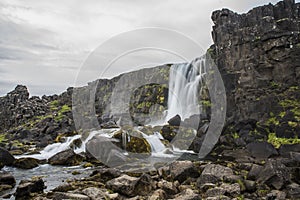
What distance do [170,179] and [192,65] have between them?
31205 mm

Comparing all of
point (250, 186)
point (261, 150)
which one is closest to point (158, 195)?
point (250, 186)

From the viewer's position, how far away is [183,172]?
1432 centimetres

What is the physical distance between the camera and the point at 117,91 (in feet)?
224

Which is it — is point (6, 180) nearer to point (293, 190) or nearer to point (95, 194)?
point (95, 194)

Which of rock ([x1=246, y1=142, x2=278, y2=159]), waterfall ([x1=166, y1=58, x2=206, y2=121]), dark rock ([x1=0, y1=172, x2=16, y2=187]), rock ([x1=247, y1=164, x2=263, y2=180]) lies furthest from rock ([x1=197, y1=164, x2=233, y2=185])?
waterfall ([x1=166, y1=58, x2=206, y2=121])

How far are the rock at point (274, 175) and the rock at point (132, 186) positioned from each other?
18.2 feet

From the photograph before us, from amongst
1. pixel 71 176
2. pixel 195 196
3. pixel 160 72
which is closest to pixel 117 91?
pixel 160 72

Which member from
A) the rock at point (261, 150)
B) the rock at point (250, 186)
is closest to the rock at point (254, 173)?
the rock at point (250, 186)

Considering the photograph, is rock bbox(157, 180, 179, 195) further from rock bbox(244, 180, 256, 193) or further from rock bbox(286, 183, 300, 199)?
rock bbox(286, 183, 300, 199)

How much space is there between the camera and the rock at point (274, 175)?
1252 centimetres

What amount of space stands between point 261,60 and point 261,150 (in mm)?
15037

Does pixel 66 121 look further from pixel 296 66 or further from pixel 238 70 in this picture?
pixel 296 66

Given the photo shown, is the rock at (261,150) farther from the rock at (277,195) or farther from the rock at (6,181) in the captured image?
the rock at (6,181)

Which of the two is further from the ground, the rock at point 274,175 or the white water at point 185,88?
the white water at point 185,88
